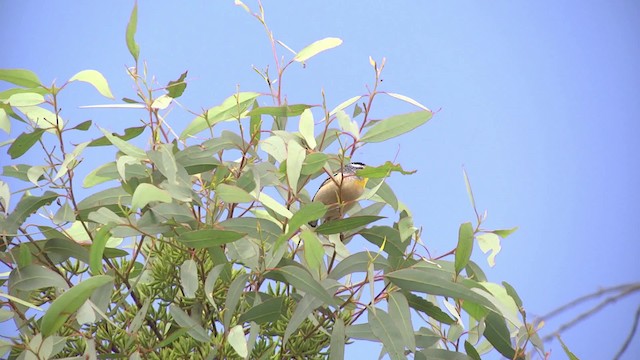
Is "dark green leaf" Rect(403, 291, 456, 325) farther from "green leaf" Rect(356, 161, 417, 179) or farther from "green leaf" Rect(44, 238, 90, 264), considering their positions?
"green leaf" Rect(44, 238, 90, 264)

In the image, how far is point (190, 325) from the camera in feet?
1.61

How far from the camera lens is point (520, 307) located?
0.57 m

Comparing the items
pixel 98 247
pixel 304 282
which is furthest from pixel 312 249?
pixel 98 247

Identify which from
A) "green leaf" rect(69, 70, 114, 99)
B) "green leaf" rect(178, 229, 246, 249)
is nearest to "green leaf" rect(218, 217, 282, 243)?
"green leaf" rect(178, 229, 246, 249)

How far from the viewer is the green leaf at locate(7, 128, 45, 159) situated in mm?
554

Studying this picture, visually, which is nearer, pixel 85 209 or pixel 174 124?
pixel 85 209

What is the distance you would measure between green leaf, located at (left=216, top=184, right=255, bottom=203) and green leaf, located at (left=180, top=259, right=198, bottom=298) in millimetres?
45

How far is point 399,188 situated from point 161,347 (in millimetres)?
1249

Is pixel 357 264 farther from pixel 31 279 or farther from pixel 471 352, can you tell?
pixel 31 279

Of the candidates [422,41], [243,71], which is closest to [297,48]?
[243,71]

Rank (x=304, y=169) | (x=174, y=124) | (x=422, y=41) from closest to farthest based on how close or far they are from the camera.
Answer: (x=304, y=169)
(x=174, y=124)
(x=422, y=41)

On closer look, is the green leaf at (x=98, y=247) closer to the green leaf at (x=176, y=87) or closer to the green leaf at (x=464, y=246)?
the green leaf at (x=176, y=87)

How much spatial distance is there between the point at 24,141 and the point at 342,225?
0.22 meters

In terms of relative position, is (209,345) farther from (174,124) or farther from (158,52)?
(158,52)
